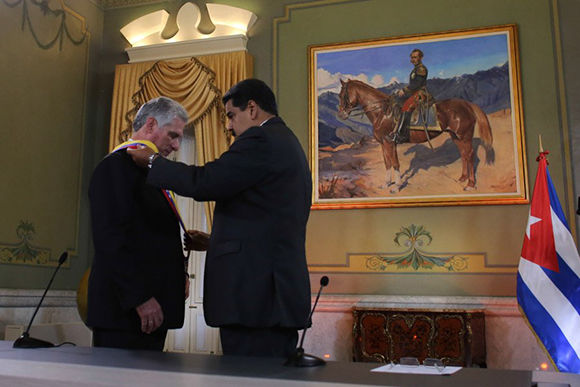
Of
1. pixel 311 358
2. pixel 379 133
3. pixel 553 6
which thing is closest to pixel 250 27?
pixel 379 133

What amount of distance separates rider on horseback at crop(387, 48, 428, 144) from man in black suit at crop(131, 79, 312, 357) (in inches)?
139

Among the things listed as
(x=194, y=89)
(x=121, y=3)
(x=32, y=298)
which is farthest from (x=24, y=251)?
(x=121, y=3)

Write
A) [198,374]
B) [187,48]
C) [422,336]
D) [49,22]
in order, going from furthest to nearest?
[187,48] < [49,22] < [422,336] < [198,374]

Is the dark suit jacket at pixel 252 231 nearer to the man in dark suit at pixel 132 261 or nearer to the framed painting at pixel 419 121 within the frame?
the man in dark suit at pixel 132 261

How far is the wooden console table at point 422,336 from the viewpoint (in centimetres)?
458

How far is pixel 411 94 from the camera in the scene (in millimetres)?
5512

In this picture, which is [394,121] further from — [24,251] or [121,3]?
[24,251]

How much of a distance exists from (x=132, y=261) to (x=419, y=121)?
12.6 feet

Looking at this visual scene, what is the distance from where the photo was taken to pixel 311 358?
4.20 feet

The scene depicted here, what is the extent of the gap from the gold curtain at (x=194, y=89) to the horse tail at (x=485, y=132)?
7.19ft

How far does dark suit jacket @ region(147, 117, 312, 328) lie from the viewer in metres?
1.92

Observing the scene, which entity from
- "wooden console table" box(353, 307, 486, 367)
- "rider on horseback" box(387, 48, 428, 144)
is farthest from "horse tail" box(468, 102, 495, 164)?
"wooden console table" box(353, 307, 486, 367)

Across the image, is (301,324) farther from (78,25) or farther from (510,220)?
(78,25)

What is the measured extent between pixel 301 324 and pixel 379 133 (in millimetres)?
3787
